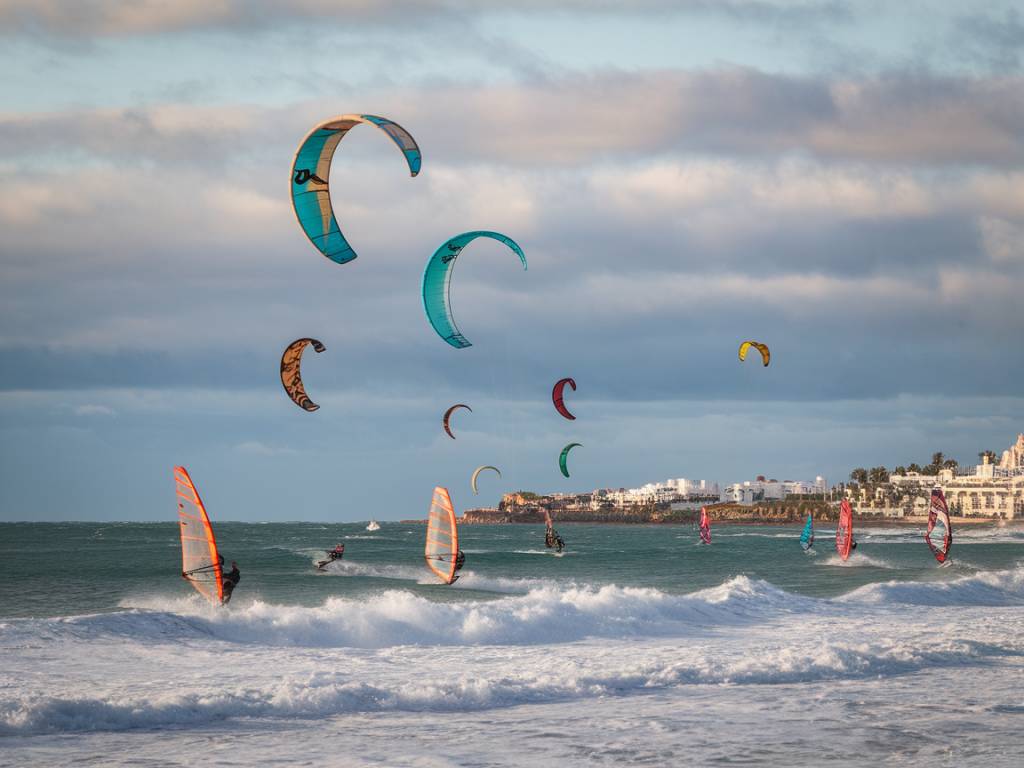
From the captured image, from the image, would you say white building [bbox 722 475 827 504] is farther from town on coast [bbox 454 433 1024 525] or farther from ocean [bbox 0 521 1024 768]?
ocean [bbox 0 521 1024 768]

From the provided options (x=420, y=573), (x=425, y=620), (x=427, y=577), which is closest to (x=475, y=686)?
(x=425, y=620)

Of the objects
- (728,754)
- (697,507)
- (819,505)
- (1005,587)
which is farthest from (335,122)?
(697,507)

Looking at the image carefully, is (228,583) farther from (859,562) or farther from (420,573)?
(859,562)

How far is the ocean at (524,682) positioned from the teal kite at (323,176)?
582 centimetres

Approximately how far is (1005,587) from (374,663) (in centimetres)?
2042

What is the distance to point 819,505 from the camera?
156 meters

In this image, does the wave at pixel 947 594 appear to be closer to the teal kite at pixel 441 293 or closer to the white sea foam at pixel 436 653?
the white sea foam at pixel 436 653

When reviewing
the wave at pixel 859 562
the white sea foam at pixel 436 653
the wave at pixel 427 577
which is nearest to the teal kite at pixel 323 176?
the white sea foam at pixel 436 653

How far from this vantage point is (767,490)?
640 feet

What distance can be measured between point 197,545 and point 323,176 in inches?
240

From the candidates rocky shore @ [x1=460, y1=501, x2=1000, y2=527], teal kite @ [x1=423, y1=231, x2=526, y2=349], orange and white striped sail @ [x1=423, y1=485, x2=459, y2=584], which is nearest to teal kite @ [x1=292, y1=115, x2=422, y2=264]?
teal kite @ [x1=423, y1=231, x2=526, y2=349]

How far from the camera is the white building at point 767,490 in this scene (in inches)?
7530

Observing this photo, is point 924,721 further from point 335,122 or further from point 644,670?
point 335,122

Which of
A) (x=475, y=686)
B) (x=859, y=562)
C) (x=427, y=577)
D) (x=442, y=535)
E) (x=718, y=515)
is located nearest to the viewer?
(x=475, y=686)
